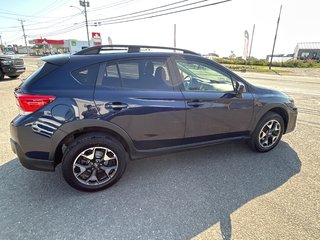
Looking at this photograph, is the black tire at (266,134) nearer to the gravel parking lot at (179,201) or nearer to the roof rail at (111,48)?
the gravel parking lot at (179,201)

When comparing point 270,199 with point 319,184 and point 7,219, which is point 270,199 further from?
point 7,219

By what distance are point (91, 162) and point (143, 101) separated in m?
1.01

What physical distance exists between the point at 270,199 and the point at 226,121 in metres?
1.20

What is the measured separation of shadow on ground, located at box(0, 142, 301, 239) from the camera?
208 centimetres

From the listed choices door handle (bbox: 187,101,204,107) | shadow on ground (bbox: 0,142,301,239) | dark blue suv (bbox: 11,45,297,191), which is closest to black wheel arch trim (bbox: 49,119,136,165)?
dark blue suv (bbox: 11,45,297,191)

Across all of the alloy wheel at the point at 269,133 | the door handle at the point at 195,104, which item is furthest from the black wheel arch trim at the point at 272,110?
the door handle at the point at 195,104

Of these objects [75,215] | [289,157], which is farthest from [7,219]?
[289,157]

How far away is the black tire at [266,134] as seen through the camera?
352 centimetres

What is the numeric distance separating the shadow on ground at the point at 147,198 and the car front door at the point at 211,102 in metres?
0.57

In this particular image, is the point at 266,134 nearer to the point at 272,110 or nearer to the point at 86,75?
the point at 272,110

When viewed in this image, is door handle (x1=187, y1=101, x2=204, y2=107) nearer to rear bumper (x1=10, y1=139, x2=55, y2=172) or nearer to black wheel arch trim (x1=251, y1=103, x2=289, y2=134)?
black wheel arch trim (x1=251, y1=103, x2=289, y2=134)

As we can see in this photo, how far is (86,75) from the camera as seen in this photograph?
2477mm

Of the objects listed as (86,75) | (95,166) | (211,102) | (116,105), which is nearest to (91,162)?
(95,166)

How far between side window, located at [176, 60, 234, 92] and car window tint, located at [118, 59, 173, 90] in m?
0.26
